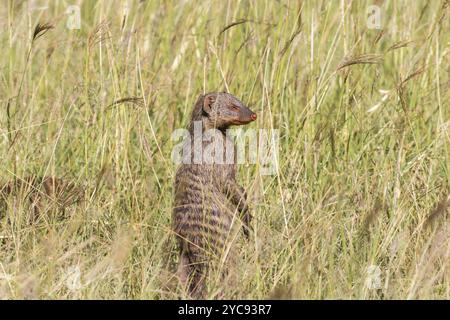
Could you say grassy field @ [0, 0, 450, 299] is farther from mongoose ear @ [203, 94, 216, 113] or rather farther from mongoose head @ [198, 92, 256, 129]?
mongoose ear @ [203, 94, 216, 113]

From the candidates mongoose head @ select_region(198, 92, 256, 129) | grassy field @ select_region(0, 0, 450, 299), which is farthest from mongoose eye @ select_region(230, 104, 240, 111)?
grassy field @ select_region(0, 0, 450, 299)

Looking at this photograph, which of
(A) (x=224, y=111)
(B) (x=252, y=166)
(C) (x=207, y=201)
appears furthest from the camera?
(B) (x=252, y=166)

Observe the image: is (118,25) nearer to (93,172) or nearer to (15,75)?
(15,75)

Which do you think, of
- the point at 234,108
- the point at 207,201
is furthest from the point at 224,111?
the point at 207,201

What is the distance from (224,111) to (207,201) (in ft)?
1.44

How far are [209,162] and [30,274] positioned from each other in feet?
2.87

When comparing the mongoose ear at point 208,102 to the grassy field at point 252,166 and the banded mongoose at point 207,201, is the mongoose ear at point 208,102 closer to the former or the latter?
the banded mongoose at point 207,201

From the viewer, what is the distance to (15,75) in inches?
204

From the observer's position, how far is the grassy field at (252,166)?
358cm

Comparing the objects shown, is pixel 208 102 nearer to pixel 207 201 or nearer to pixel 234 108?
pixel 234 108

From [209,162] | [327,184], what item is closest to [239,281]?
[209,162]

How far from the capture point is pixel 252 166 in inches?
178

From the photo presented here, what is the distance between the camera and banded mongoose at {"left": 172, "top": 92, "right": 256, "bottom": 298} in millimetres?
3738

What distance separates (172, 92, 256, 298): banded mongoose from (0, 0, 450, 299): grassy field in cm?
9
